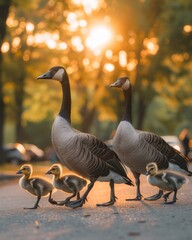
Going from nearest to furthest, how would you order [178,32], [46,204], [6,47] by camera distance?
[46,204]
[178,32]
[6,47]

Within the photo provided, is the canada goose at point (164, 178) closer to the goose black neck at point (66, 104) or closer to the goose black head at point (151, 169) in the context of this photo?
the goose black head at point (151, 169)

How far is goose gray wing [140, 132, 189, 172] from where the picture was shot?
487 inches

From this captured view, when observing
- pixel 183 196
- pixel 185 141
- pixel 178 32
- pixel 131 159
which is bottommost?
pixel 185 141

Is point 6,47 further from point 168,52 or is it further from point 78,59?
point 168,52

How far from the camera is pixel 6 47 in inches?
1967

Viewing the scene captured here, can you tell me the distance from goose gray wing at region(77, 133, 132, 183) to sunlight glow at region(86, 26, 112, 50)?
34.5m

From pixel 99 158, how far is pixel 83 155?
0.37 m

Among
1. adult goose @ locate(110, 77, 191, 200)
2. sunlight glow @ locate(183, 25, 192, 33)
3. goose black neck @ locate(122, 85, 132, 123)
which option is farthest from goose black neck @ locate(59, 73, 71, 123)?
sunlight glow @ locate(183, 25, 192, 33)

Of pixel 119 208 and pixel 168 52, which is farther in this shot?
pixel 168 52

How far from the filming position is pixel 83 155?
11.8 meters

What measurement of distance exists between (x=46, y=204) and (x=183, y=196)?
259 cm

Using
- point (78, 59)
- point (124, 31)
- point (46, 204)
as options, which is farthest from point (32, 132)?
point (46, 204)

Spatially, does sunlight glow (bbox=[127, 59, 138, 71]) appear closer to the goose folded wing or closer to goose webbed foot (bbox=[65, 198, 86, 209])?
the goose folded wing

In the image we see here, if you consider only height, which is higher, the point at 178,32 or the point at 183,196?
the point at 178,32
